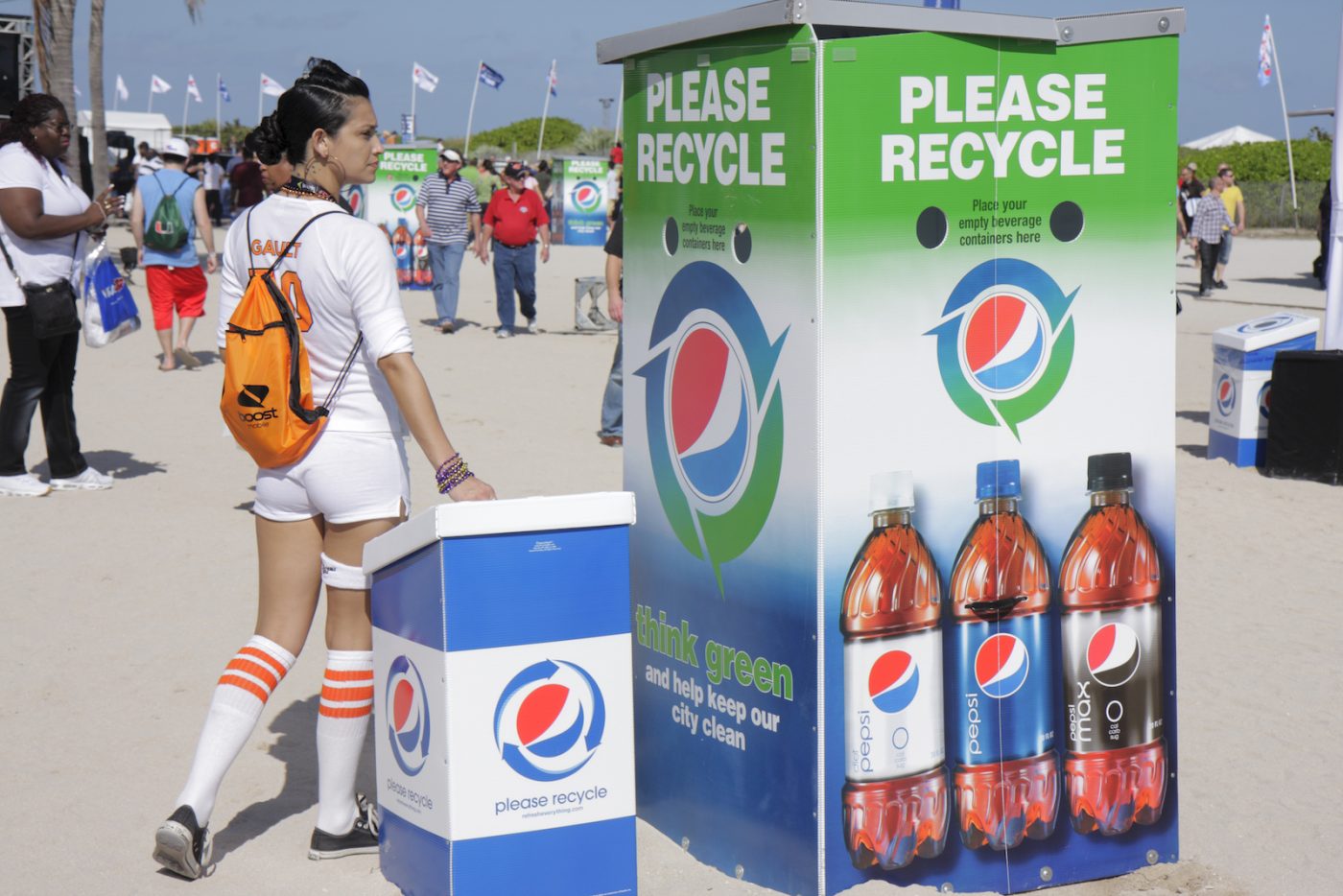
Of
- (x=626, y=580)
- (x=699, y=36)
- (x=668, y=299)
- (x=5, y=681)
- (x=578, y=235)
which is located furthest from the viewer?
(x=578, y=235)

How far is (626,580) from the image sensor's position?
3344mm

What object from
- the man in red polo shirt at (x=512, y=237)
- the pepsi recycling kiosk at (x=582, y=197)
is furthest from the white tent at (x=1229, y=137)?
the man in red polo shirt at (x=512, y=237)

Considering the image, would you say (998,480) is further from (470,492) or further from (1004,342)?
(470,492)

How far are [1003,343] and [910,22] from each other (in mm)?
793

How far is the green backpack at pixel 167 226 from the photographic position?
37.4ft

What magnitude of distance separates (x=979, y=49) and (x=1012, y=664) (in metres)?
1.48

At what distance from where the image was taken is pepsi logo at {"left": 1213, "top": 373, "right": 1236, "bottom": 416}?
362 inches

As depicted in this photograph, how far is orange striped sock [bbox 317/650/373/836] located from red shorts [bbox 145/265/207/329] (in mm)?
8886

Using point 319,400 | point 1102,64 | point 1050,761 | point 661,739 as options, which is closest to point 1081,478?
point 1050,761

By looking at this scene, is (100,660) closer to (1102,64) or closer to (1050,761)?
(1050,761)

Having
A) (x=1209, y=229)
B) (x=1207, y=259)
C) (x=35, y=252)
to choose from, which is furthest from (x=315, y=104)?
(x=1207, y=259)

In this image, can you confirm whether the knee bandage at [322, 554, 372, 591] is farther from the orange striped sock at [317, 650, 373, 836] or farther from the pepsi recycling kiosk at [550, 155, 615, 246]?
the pepsi recycling kiosk at [550, 155, 615, 246]

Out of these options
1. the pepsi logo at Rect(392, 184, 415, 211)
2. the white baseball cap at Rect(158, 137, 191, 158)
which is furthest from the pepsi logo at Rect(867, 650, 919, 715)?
the pepsi logo at Rect(392, 184, 415, 211)

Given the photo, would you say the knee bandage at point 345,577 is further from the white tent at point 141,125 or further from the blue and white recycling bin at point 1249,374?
the white tent at point 141,125
